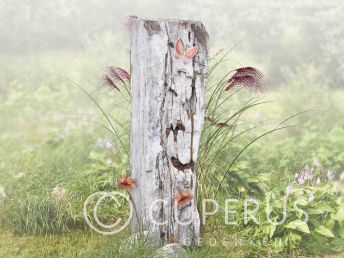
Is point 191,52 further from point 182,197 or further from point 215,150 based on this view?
point 215,150

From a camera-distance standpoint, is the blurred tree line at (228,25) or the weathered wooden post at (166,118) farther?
the blurred tree line at (228,25)

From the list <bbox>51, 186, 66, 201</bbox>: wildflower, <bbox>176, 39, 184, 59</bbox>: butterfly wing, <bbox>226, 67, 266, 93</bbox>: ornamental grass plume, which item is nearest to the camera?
<bbox>176, 39, 184, 59</bbox>: butterfly wing

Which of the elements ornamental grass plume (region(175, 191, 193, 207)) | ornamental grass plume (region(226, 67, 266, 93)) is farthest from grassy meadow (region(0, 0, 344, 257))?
ornamental grass plume (region(175, 191, 193, 207))

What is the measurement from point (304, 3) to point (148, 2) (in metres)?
3.37

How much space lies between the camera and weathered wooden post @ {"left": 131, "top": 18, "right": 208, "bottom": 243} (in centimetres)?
439

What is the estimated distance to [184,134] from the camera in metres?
4.50

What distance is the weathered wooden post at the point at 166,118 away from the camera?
4.39 metres

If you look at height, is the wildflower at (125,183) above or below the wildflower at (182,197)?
above

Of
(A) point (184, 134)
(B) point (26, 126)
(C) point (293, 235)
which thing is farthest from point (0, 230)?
(B) point (26, 126)

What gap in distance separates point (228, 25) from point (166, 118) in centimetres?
889

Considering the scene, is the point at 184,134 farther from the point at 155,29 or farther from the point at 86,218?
the point at 86,218

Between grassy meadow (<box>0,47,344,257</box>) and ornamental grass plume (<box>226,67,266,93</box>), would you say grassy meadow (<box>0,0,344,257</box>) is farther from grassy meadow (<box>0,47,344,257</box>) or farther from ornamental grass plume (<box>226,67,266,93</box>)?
ornamental grass plume (<box>226,67,266,93</box>)

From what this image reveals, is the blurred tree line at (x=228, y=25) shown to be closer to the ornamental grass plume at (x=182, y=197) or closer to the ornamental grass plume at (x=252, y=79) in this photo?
the ornamental grass plume at (x=252, y=79)

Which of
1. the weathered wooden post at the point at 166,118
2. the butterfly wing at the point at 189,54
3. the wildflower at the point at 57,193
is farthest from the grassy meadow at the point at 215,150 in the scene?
the butterfly wing at the point at 189,54
